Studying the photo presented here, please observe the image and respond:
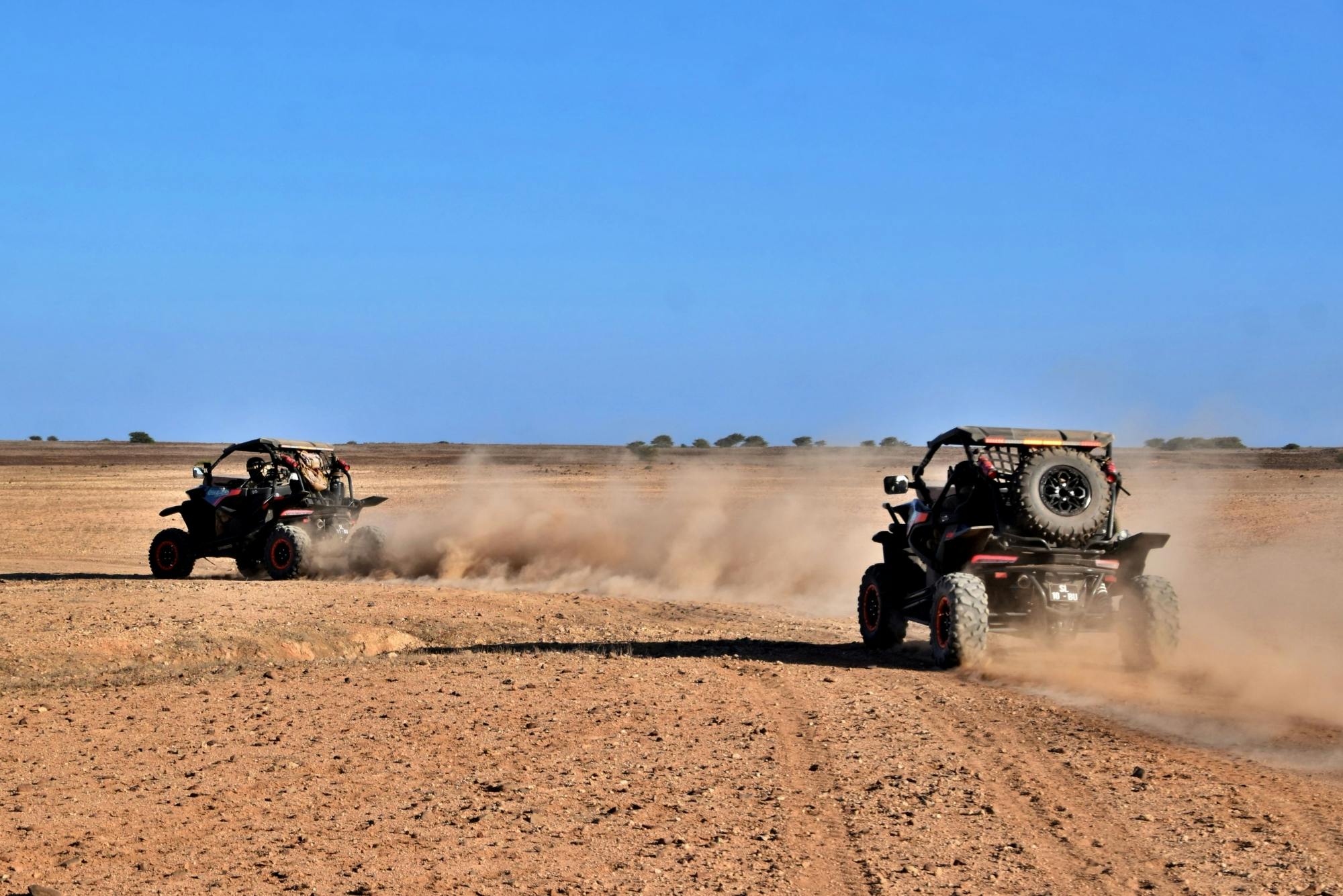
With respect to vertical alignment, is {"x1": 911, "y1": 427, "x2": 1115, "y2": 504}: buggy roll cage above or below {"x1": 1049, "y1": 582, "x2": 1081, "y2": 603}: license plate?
above

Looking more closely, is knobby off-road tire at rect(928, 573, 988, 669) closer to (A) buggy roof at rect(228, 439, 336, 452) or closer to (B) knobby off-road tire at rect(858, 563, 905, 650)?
(B) knobby off-road tire at rect(858, 563, 905, 650)

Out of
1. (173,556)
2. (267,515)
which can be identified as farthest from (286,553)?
(173,556)

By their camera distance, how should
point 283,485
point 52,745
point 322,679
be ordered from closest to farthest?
point 52,745
point 322,679
point 283,485

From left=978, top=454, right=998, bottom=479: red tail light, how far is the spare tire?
309 millimetres

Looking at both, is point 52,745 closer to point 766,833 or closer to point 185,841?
point 185,841

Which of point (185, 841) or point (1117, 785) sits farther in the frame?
point (1117, 785)

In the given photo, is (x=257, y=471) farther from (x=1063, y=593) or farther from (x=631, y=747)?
(x=631, y=747)

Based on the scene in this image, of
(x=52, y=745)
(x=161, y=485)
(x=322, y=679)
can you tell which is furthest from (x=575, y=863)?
(x=161, y=485)

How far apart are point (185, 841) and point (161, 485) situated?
160 feet

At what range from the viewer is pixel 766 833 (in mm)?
6887

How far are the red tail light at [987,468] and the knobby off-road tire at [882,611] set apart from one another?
181 cm

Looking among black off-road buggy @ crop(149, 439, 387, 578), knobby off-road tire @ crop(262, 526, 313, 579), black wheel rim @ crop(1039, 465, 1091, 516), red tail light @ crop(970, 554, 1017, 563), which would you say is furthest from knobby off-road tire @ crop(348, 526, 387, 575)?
black wheel rim @ crop(1039, 465, 1091, 516)

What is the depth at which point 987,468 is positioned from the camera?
13.0 m

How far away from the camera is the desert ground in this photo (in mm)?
6422
